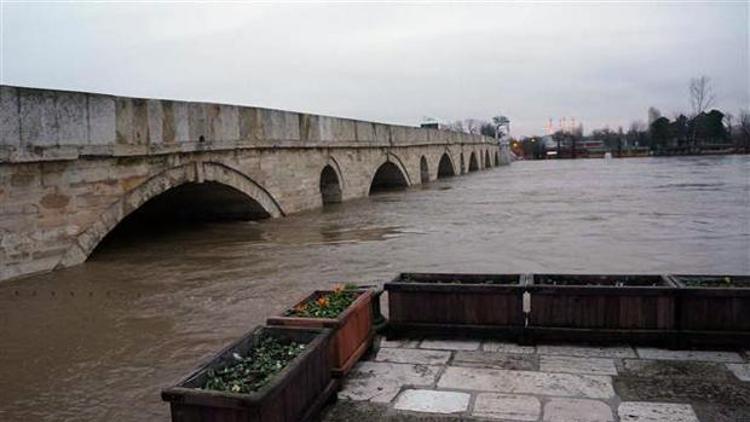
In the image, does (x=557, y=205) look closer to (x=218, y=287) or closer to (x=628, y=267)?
(x=628, y=267)

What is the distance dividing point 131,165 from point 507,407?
26.2 ft

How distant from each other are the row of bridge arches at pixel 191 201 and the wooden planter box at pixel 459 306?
5.95m

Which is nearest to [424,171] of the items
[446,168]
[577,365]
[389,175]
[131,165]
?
[389,175]

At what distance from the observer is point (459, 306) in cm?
476

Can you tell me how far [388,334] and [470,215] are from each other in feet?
33.3

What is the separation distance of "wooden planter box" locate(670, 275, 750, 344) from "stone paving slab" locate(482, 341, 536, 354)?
1.04 m

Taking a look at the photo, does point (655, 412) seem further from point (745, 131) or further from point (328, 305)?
point (745, 131)

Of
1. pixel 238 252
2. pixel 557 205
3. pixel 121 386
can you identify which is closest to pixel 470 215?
pixel 557 205

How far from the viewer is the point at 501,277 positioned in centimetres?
496

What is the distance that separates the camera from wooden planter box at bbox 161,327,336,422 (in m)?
2.90

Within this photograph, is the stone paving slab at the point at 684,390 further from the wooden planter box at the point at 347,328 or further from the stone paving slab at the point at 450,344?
the wooden planter box at the point at 347,328

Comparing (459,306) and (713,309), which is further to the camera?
(459,306)

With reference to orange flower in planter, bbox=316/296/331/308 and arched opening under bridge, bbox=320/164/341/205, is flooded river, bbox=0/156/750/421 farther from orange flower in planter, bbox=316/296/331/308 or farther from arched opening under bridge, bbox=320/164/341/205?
arched opening under bridge, bbox=320/164/341/205

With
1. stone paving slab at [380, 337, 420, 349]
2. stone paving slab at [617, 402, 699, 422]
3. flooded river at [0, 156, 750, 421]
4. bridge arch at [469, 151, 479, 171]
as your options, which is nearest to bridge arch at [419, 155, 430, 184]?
flooded river at [0, 156, 750, 421]
